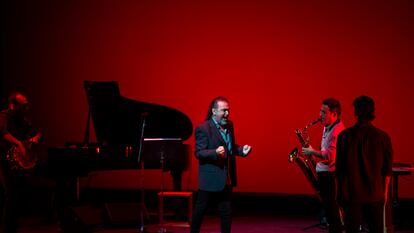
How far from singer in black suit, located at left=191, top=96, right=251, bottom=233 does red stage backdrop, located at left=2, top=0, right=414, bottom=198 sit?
3514 mm

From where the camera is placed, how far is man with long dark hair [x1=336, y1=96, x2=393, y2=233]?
418 cm

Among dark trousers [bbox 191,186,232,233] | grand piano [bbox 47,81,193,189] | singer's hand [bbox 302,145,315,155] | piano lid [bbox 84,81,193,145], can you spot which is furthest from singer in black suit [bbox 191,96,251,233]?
piano lid [bbox 84,81,193,145]

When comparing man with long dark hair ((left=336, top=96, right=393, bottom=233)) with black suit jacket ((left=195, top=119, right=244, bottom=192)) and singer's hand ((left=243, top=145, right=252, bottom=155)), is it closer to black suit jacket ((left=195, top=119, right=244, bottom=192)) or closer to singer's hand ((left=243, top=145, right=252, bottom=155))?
singer's hand ((left=243, top=145, right=252, bottom=155))

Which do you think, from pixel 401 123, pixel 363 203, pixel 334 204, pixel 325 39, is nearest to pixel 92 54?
pixel 325 39

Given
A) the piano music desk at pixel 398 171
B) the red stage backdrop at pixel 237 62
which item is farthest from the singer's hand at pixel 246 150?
the red stage backdrop at pixel 237 62

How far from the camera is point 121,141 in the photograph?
24.3 ft

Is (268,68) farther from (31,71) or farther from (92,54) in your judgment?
(31,71)

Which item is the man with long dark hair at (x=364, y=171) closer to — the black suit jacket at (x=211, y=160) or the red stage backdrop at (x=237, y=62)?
the black suit jacket at (x=211, y=160)

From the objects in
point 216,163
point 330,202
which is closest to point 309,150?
point 330,202

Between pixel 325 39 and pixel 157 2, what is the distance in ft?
9.19

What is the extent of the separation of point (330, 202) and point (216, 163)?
3.89 ft

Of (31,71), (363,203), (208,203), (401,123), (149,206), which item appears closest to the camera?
(363,203)

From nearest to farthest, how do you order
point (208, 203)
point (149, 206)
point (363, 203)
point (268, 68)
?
point (363, 203) < point (208, 203) < point (268, 68) < point (149, 206)

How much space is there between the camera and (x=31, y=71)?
1046 cm
